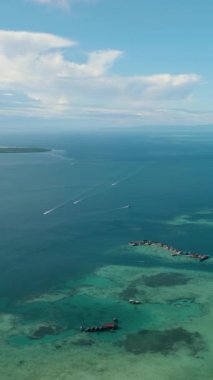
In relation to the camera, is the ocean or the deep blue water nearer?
the ocean

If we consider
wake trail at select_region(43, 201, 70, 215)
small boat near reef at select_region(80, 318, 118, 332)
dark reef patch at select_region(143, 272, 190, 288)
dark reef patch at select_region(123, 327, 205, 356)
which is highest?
wake trail at select_region(43, 201, 70, 215)

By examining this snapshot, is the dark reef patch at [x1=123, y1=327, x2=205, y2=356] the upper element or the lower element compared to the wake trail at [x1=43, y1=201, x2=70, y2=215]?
lower

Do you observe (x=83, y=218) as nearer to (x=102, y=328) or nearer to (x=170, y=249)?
(x=170, y=249)

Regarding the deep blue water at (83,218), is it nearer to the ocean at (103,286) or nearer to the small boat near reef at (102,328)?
the ocean at (103,286)

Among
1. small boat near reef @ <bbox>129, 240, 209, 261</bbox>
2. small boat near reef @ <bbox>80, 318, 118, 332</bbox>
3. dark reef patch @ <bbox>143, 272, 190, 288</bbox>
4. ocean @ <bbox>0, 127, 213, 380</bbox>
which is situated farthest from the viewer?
small boat near reef @ <bbox>129, 240, 209, 261</bbox>

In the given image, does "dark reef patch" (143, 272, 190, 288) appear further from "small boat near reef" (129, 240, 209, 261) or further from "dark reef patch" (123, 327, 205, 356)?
"dark reef patch" (123, 327, 205, 356)

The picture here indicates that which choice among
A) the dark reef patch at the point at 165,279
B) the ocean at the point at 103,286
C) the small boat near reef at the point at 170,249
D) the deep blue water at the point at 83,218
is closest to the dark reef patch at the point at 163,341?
the ocean at the point at 103,286

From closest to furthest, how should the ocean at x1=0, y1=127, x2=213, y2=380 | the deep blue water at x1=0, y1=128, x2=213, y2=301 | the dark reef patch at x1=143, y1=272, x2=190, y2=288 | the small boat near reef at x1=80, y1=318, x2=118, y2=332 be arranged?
the ocean at x1=0, y1=127, x2=213, y2=380 < the small boat near reef at x1=80, y1=318, x2=118, y2=332 < the dark reef patch at x1=143, y1=272, x2=190, y2=288 < the deep blue water at x1=0, y1=128, x2=213, y2=301

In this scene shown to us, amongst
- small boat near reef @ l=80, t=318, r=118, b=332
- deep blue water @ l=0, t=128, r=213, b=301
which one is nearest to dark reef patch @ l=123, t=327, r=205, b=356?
small boat near reef @ l=80, t=318, r=118, b=332
